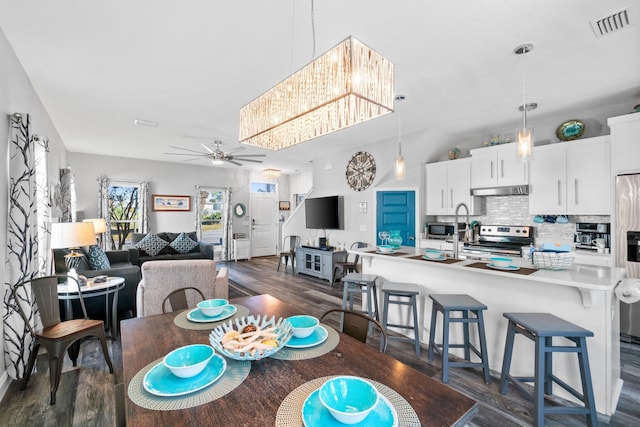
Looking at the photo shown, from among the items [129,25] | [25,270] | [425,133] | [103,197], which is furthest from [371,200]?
[103,197]

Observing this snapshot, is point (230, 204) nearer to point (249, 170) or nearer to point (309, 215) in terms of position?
point (249, 170)

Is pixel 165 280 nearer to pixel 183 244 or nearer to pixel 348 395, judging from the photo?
pixel 348 395

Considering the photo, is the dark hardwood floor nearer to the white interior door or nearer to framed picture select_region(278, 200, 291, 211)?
the white interior door

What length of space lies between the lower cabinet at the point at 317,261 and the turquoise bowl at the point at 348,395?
4.53 metres

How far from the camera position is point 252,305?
199 cm

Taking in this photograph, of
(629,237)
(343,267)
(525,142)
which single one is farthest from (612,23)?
(343,267)

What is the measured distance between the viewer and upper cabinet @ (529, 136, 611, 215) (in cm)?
345

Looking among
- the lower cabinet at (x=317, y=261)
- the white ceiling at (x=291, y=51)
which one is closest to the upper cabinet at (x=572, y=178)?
the white ceiling at (x=291, y=51)

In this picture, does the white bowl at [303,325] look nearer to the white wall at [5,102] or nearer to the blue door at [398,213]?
the white wall at [5,102]

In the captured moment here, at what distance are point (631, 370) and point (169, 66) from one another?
16.2ft

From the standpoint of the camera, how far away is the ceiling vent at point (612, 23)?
6.54ft

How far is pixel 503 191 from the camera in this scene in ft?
14.0

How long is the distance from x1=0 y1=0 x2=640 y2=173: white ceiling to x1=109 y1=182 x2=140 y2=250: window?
133 inches

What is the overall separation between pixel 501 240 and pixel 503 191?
0.78 m
